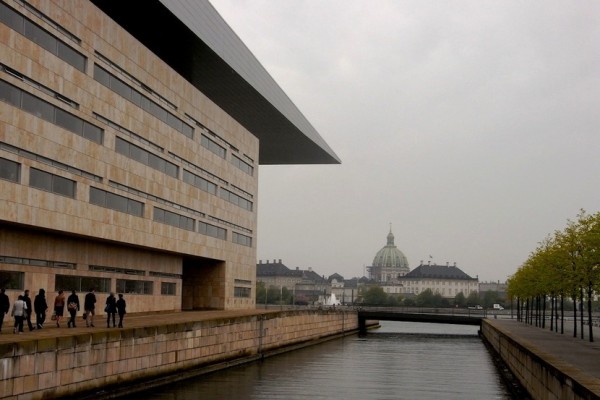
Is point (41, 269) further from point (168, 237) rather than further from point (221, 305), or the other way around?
point (221, 305)

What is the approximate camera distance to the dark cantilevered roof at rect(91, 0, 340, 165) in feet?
162

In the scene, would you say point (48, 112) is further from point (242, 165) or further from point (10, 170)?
point (242, 165)

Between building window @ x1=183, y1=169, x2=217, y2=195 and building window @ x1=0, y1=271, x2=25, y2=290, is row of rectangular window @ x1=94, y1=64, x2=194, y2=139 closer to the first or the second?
Answer: building window @ x1=183, y1=169, x2=217, y2=195

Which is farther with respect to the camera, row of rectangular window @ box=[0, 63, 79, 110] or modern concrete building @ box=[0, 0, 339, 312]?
modern concrete building @ box=[0, 0, 339, 312]

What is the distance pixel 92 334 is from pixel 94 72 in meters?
19.2

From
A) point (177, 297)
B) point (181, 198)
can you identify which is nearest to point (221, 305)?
point (177, 297)

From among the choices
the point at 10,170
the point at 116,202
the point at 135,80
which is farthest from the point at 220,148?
the point at 10,170

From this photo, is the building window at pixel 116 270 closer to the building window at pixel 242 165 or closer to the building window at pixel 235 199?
the building window at pixel 235 199

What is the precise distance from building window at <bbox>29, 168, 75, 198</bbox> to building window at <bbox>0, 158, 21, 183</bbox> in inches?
38.4

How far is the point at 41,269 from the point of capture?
4038cm

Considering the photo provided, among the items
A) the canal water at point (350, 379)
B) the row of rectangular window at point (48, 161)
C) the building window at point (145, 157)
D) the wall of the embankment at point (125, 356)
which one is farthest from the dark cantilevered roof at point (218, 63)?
the canal water at point (350, 379)

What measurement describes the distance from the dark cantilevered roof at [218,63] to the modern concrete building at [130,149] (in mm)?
158

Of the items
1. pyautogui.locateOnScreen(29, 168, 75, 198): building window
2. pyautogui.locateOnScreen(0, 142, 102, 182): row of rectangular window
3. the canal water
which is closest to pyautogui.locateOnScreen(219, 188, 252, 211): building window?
the canal water

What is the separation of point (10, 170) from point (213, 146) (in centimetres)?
2683
